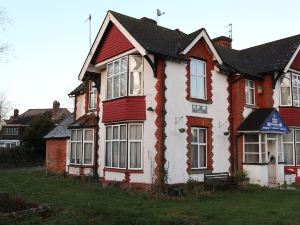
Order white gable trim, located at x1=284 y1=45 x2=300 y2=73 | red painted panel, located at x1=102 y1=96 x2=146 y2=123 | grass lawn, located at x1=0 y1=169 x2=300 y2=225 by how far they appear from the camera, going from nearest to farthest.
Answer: grass lawn, located at x1=0 y1=169 x2=300 y2=225 → red painted panel, located at x1=102 y1=96 x2=146 y2=123 → white gable trim, located at x1=284 y1=45 x2=300 y2=73

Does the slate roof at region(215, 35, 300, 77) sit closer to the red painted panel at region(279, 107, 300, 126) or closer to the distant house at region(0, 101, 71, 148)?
the red painted panel at region(279, 107, 300, 126)

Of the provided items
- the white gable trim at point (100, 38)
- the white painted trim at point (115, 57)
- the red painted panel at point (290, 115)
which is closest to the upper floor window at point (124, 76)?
the white painted trim at point (115, 57)

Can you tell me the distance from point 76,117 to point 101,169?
6.44 meters

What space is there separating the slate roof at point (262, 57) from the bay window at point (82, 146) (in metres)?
8.97

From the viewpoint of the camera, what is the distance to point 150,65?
54.7 feet

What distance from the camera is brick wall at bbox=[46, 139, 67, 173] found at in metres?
25.5

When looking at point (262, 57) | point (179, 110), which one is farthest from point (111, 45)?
point (262, 57)

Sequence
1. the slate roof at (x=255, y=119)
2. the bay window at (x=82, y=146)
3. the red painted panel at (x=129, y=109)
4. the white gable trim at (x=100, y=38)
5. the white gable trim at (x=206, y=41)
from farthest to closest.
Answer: the bay window at (x=82, y=146) → the slate roof at (x=255, y=119) → the white gable trim at (x=206, y=41) → the red painted panel at (x=129, y=109) → the white gable trim at (x=100, y=38)

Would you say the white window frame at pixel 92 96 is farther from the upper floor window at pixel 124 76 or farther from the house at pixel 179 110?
the upper floor window at pixel 124 76

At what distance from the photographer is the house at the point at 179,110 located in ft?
54.9

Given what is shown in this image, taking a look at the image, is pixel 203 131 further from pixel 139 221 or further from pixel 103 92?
pixel 139 221

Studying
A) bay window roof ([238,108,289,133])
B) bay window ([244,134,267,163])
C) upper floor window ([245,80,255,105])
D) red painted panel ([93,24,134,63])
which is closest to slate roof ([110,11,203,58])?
red painted panel ([93,24,134,63])

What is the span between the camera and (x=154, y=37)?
60.4 feet

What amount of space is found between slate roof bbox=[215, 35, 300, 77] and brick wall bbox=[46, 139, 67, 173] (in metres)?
12.7
